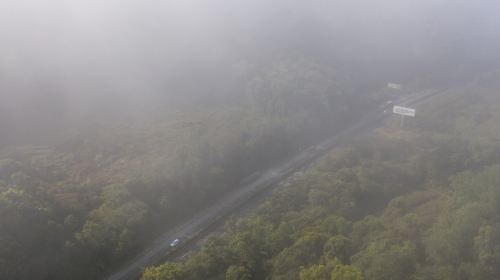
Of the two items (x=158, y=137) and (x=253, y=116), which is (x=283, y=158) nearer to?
(x=253, y=116)

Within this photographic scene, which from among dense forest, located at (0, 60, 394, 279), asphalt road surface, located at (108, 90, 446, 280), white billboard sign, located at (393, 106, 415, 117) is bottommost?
asphalt road surface, located at (108, 90, 446, 280)

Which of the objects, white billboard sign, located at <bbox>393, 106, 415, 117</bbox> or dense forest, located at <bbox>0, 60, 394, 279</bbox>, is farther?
white billboard sign, located at <bbox>393, 106, 415, 117</bbox>

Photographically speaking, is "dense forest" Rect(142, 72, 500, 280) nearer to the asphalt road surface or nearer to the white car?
the asphalt road surface

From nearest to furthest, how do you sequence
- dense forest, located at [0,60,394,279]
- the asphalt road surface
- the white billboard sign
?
dense forest, located at [0,60,394,279] → the asphalt road surface → the white billboard sign

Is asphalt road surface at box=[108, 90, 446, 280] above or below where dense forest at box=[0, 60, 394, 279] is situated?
below

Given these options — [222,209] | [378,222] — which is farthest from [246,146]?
[378,222]

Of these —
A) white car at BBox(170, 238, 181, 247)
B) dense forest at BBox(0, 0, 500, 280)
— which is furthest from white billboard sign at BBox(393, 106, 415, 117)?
white car at BBox(170, 238, 181, 247)

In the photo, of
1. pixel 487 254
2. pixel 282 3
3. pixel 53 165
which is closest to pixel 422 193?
pixel 487 254

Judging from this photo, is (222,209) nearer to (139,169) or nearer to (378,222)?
(139,169)
